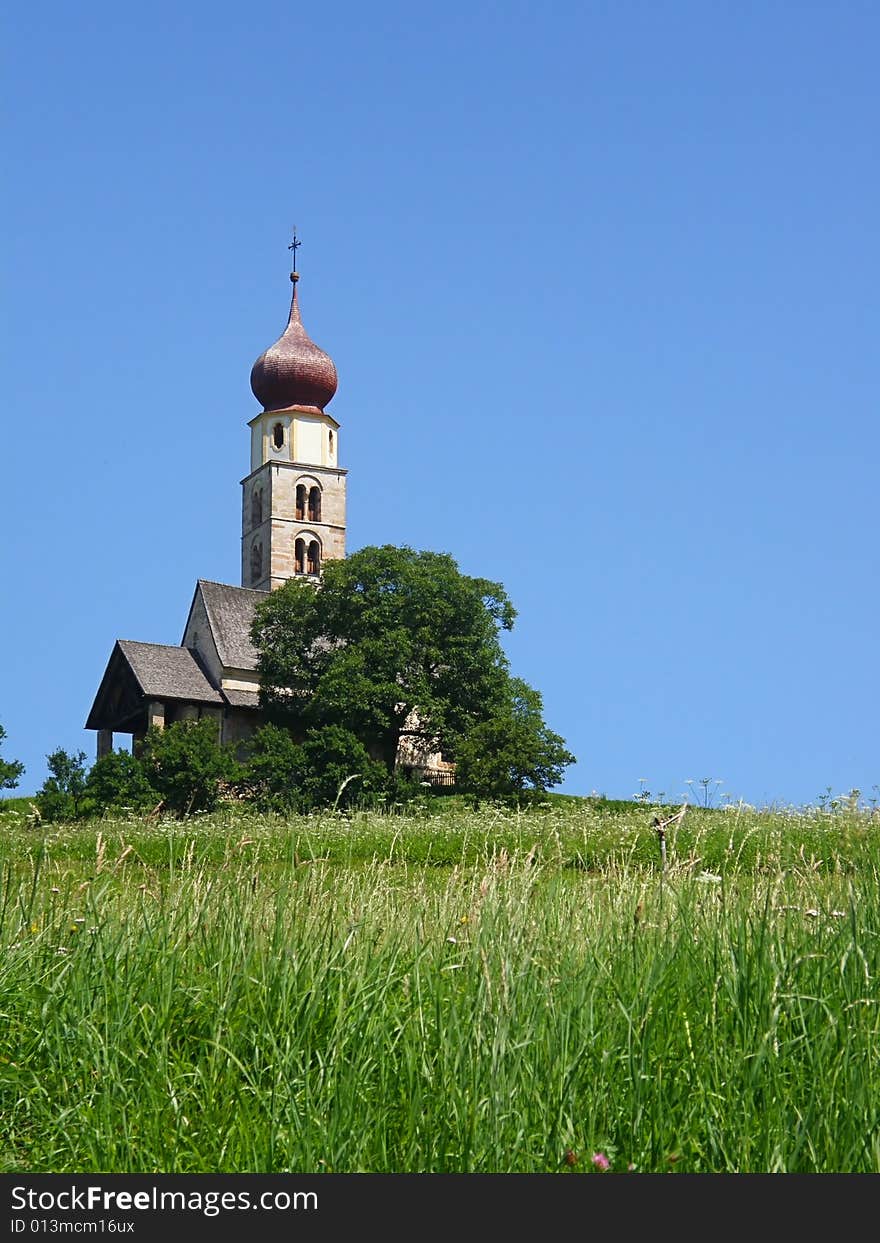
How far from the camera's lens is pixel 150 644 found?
51.9 m

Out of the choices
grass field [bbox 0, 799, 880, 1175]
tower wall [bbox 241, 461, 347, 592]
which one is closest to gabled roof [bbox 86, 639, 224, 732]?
tower wall [bbox 241, 461, 347, 592]

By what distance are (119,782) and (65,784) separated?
9.17 ft

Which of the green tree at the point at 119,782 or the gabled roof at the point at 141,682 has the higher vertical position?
the gabled roof at the point at 141,682

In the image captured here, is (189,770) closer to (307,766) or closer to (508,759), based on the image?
(307,766)

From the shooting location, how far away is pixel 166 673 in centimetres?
5028

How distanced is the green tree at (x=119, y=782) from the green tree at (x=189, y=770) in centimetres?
44

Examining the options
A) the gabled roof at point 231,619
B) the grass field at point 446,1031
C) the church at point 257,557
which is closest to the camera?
the grass field at point 446,1031

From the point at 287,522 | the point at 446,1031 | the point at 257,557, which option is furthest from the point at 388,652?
the point at 446,1031

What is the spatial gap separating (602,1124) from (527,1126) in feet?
0.80

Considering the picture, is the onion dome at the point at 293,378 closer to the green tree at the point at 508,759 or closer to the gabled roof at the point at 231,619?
the gabled roof at the point at 231,619

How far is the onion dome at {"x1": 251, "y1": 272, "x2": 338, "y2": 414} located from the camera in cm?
6694

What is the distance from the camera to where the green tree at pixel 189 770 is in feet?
A: 125

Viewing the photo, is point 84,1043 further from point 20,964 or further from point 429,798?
point 429,798

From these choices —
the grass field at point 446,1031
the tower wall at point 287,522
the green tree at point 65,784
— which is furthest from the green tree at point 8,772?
the grass field at point 446,1031
